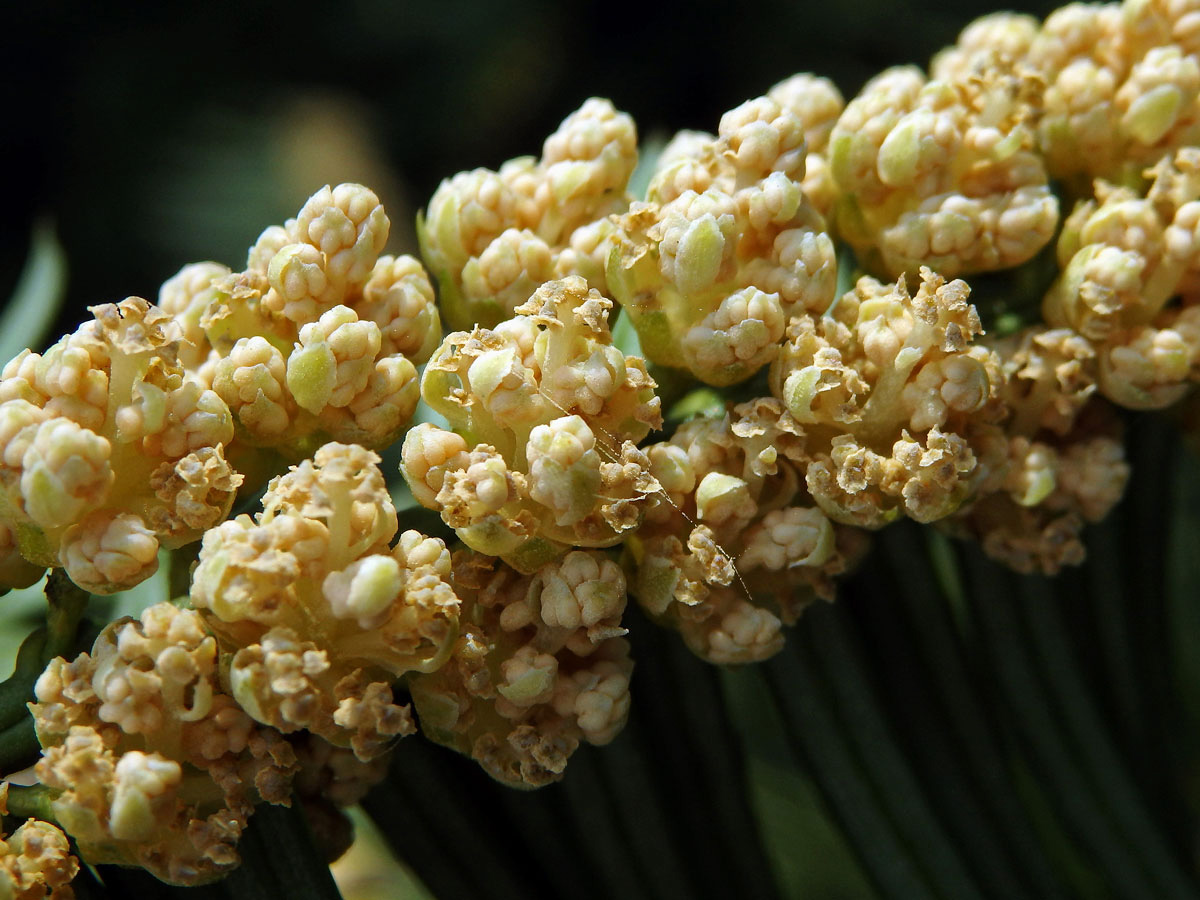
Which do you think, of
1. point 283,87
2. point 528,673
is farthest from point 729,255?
point 283,87

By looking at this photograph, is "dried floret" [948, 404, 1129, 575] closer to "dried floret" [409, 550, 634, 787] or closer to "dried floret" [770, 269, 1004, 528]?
"dried floret" [770, 269, 1004, 528]

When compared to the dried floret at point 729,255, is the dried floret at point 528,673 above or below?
below

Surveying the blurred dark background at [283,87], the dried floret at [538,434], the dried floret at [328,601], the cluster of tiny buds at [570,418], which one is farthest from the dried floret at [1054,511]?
the blurred dark background at [283,87]

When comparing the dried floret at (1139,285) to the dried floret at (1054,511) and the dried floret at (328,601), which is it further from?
the dried floret at (328,601)

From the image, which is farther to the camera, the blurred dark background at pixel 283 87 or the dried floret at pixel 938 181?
the blurred dark background at pixel 283 87

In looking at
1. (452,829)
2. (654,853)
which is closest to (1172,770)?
(654,853)

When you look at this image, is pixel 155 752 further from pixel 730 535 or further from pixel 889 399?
pixel 889 399

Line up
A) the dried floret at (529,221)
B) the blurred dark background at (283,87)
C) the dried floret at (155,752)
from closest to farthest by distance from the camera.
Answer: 1. the dried floret at (155,752)
2. the dried floret at (529,221)
3. the blurred dark background at (283,87)
